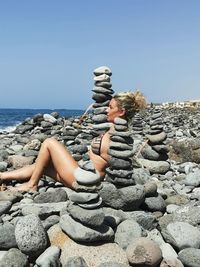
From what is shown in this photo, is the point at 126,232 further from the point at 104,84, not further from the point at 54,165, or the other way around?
the point at 104,84

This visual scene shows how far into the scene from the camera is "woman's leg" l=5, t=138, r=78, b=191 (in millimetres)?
8148

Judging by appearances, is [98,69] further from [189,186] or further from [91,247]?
[91,247]

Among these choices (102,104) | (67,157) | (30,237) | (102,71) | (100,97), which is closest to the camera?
(30,237)

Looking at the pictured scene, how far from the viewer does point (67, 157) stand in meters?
8.18

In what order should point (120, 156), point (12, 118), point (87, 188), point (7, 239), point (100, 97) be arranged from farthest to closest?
point (12, 118), point (100, 97), point (120, 156), point (87, 188), point (7, 239)

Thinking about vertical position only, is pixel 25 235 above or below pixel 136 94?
below

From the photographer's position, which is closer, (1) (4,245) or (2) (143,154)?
(1) (4,245)

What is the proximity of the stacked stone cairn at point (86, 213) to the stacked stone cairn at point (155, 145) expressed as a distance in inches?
221

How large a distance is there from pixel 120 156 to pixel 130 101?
96 cm

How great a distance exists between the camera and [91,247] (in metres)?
5.93

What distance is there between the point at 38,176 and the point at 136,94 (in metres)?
2.10

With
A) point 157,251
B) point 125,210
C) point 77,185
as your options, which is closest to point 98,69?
point 125,210

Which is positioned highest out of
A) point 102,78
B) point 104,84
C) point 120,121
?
point 102,78

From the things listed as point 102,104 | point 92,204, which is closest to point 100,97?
point 102,104
